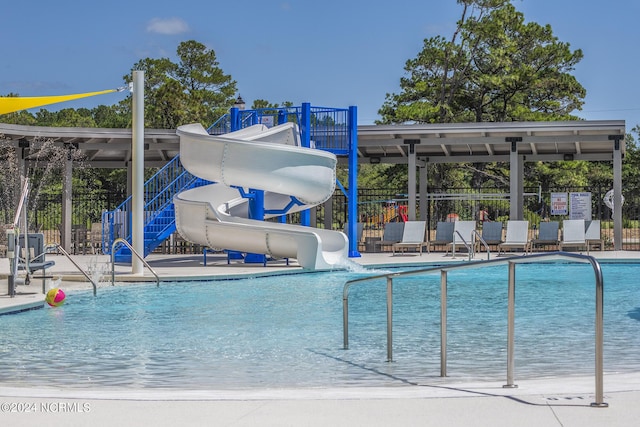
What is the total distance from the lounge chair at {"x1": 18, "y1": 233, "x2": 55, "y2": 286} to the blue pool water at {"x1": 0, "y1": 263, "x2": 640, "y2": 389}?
2.11ft

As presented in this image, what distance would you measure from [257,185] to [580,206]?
1111cm

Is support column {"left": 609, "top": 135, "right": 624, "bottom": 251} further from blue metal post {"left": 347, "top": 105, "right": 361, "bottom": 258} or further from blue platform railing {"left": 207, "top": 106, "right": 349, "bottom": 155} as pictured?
blue platform railing {"left": 207, "top": 106, "right": 349, "bottom": 155}

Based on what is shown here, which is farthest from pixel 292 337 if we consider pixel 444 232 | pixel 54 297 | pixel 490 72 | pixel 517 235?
pixel 490 72

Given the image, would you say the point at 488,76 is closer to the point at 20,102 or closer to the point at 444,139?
the point at 444,139

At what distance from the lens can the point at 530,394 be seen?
198 inches

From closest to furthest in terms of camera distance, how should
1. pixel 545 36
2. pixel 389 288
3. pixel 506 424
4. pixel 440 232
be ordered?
pixel 506 424 → pixel 389 288 → pixel 440 232 → pixel 545 36

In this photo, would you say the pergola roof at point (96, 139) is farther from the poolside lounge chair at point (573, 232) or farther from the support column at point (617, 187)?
the support column at point (617, 187)

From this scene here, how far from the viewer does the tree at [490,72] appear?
39156 millimetres

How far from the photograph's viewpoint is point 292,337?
920 centimetres

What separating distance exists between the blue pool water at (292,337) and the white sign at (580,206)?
10.1m

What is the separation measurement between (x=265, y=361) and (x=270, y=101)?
4696cm

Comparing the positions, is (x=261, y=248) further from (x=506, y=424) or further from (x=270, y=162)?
(x=506, y=424)

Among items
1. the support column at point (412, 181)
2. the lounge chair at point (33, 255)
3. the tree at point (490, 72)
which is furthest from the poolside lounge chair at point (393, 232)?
the tree at point (490, 72)

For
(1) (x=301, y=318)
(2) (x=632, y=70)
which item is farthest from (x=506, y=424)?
(2) (x=632, y=70)
